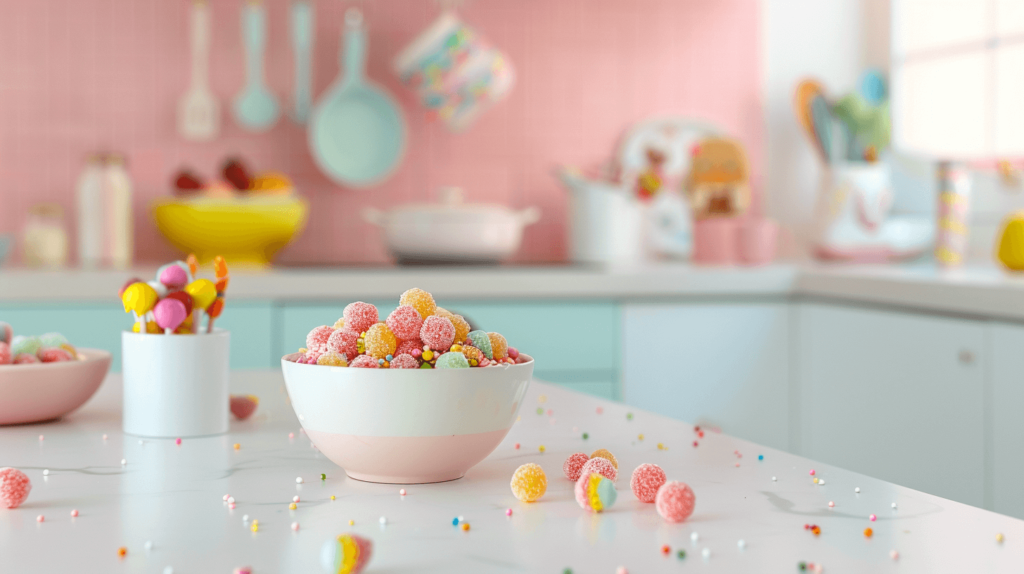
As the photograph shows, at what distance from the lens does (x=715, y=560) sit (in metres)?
0.54

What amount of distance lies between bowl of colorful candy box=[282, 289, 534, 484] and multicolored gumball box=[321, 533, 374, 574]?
173 mm

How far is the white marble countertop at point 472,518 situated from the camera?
54cm

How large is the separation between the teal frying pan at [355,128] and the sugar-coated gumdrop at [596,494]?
7.78 feet

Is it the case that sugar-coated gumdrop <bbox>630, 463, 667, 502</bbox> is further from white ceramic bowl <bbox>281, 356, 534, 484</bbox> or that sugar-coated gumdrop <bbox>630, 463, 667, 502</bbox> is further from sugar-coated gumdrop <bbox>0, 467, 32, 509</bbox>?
sugar-coated gumdrop <bbox>0, 467, 32, 509</bbox>

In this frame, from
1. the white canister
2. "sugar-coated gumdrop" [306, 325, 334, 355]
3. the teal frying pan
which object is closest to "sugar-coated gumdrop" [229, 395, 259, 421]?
the white canister

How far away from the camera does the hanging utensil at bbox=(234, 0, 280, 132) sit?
2861 millimetres

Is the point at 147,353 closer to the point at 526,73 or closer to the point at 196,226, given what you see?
the point at 196,226

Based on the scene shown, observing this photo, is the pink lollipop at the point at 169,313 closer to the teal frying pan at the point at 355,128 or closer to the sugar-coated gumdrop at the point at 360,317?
the sugar-coated gumdrop at the point at 360,317

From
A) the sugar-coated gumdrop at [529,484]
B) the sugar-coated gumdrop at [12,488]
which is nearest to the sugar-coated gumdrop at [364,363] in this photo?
the sugar-coated gumdrop at [529,484]

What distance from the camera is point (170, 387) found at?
91cm

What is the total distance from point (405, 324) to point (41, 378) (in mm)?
428

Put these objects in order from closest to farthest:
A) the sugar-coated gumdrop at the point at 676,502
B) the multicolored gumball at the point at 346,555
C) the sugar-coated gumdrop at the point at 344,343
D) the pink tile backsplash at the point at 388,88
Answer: the multicolored gumball at the point at 346,555, the sugar-coated gumdrop at the point at 676,502, the sugar-coated gumdrop at the point at 344,343, the pink tile backsplash at the point at 388,88

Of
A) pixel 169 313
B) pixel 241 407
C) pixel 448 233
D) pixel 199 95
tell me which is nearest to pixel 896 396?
pixel 448 233

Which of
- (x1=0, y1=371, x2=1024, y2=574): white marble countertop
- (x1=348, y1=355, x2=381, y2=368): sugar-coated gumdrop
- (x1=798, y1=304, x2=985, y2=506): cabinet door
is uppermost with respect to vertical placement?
(x1=348, y1=355, x2=381, y2=368): sugar-coated gumdrop
